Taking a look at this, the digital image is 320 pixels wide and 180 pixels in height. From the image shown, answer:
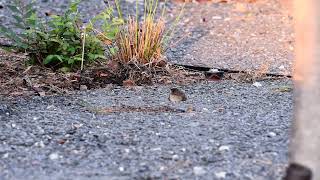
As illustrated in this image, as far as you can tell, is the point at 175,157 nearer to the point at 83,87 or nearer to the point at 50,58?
the point at 83,87

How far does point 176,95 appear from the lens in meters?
4.04

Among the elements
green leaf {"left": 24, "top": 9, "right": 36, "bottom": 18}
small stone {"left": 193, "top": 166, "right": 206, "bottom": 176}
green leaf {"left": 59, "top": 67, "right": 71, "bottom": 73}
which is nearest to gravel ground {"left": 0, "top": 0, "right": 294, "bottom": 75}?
green leaf {"left": 59, "top": 67, "right": 71, "bottom": 73}

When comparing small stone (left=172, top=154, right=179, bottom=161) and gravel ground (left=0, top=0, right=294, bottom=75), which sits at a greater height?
small stone (left=172, top=154, right=179, bottom=161)

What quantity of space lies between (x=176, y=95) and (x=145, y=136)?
803mm

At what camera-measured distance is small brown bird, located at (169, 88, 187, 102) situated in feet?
13.1

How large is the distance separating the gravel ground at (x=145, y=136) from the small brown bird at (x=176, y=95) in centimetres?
4

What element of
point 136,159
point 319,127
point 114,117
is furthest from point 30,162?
point 319,127

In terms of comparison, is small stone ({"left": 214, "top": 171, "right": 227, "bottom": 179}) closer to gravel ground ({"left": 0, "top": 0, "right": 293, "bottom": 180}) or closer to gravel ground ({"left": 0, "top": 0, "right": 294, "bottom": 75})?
gravel ground ({"left": 0, "top": 0, "right": 293, "bottom": 180})

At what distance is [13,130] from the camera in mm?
3367

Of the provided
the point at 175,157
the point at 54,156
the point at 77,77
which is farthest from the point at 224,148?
the point at 77,77

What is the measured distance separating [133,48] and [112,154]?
1.59 metres

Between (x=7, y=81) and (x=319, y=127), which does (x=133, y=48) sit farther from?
(x=319, y=127)

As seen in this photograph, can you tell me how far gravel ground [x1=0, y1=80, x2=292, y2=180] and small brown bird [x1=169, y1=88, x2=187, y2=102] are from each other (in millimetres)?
42

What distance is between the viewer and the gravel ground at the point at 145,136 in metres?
2.86
